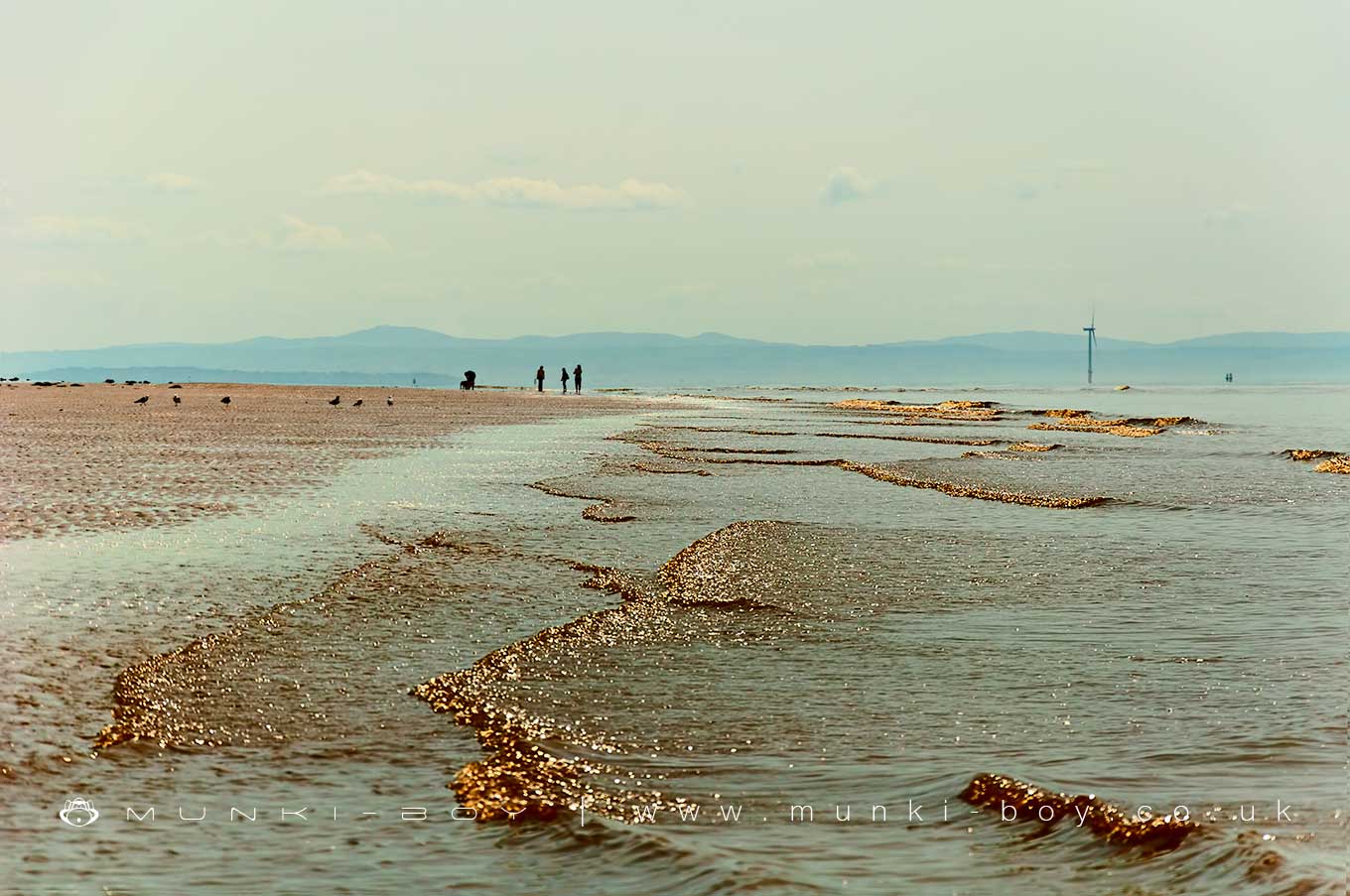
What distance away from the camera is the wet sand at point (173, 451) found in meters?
21.6

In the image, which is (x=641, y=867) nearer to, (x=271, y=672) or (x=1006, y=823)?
(x=1006, y=823)

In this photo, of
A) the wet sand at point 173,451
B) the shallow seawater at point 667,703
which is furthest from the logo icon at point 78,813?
the wet sand at point 173,451

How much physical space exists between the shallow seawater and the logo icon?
0.22ft

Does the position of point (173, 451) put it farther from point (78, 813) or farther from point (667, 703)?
point (78, 813)

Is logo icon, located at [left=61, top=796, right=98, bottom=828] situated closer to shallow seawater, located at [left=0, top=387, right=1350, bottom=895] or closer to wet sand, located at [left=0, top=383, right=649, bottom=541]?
shallow seawater, located at [left=0, top=387, right=1350, bottom=895]

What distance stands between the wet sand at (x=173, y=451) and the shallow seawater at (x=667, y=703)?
267 cm

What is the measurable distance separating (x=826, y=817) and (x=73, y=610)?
854 centimetres

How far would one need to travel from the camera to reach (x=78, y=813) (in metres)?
7.46

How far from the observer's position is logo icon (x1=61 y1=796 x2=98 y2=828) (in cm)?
733

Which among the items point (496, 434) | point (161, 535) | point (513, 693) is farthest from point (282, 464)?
point (513, 693)

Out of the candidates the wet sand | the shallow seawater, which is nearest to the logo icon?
the shallow seawater

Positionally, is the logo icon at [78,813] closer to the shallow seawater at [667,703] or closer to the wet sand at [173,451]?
the shallow seawater at [667,703]

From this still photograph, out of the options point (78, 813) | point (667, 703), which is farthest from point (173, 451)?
point (78, 813)

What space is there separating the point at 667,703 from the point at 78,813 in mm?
4036
